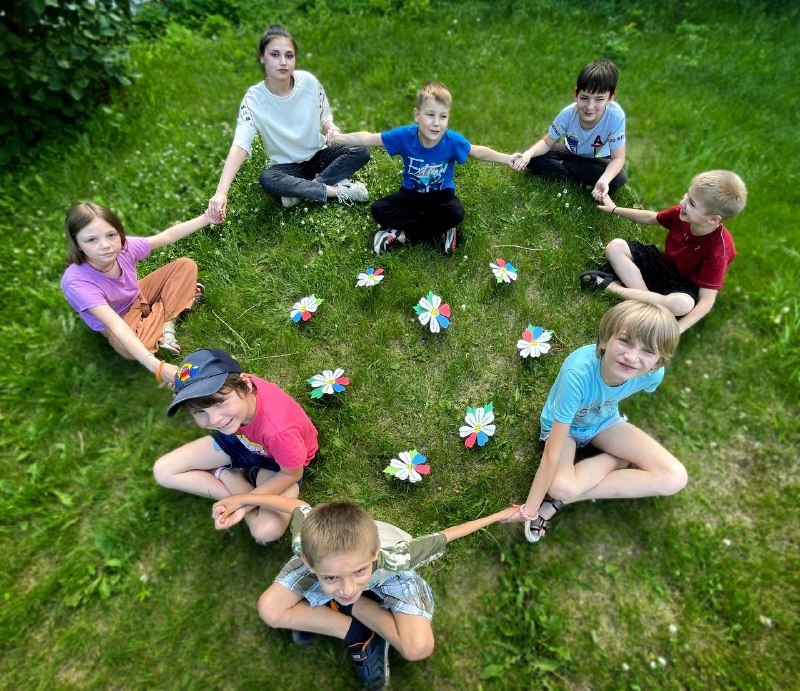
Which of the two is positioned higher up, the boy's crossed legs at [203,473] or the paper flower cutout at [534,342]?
the paper flower cutout at [534,342]

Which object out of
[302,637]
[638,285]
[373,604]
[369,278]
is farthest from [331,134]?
[302,637]

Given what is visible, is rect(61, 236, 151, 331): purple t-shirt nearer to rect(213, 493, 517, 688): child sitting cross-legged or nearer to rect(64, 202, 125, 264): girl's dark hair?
rect(64, 202, 125, 264): girl's dark hair

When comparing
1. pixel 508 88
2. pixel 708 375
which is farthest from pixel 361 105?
pixel 708 375

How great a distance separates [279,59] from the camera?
13.4 feet

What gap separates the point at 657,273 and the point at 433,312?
1.72 metres

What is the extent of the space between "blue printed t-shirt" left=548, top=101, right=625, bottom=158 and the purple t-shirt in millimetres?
3489

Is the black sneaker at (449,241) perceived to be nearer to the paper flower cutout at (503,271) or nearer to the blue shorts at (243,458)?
the paper flower cutout at (503,271)

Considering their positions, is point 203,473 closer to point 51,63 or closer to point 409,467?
point 409,467

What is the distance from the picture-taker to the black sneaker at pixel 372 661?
272 centimetres

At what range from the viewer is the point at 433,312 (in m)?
3.95

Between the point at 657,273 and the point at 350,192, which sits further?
the point at 350,192

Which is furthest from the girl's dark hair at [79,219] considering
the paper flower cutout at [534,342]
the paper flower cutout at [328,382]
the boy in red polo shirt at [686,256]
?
the boy in red polo shirt at [686,256]

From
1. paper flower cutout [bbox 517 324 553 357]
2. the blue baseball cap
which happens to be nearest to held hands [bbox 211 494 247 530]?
the blue baseball cap

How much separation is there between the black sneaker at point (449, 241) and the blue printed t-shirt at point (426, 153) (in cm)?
38
